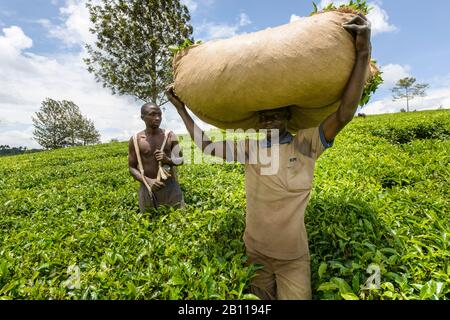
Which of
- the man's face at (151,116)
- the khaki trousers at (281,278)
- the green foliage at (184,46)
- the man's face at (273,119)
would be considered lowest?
the khaki trousers at (281,278)

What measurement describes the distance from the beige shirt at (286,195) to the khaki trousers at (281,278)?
82 millimetres

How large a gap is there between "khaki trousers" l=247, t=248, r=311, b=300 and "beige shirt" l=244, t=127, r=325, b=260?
0.27ft

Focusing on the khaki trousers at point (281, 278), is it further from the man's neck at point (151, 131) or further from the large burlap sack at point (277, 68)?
the man's neck at point (151, 131)

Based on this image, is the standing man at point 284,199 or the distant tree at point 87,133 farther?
the distant tree at point 87,133

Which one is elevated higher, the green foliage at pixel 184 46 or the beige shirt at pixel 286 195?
the green foliage at pixel 184 46

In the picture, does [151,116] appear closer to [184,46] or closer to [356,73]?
[184,46]

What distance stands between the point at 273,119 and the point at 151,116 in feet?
6.60

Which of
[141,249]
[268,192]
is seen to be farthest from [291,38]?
[141,249]

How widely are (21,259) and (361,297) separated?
2.52 meters

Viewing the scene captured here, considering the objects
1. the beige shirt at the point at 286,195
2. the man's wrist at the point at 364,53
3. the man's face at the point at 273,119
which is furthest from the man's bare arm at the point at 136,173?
the man's wrist at the point at 364,53

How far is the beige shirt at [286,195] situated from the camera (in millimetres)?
2018

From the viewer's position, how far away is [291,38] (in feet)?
5.34

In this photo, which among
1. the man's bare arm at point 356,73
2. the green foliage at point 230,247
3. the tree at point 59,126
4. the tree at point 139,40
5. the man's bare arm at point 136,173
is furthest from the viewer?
the tree at point 59,126

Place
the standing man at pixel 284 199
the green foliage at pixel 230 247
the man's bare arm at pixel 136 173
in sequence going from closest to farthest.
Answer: the green foliage at pixel 230 247 → the standing man at pixel 284 199 → the man's bare arm at pixel 136 173
